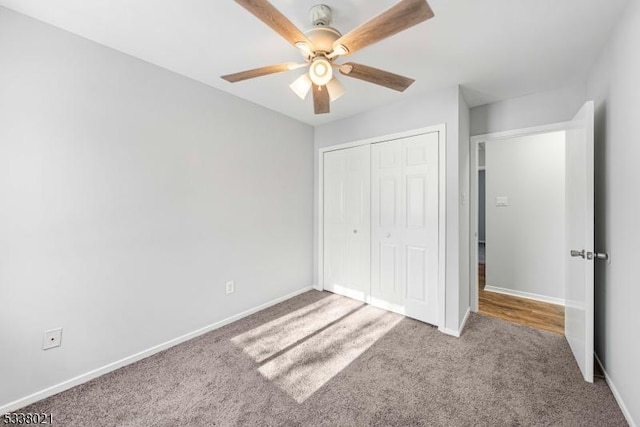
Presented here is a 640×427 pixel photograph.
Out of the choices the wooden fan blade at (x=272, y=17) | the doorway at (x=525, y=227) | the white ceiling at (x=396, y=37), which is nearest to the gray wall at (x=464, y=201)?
the white ceiling at (x=396, y=37)

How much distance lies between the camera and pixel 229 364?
2014mm

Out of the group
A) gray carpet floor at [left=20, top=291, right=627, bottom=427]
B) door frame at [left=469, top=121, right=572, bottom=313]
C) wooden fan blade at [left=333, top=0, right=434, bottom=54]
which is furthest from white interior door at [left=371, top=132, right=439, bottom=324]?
wooden fan blade at [left=333, top=0, right=434, bottom=54]

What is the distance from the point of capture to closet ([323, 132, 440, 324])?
2643 mm

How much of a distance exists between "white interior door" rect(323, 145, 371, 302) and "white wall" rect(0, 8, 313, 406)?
1.02 metres

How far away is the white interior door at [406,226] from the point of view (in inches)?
103

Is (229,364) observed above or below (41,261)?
below

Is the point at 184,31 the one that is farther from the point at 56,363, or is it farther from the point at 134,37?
the point at 56,363

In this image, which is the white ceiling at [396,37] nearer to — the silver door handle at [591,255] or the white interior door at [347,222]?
the white interior door at [347,222]

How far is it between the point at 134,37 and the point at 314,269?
3.00 m

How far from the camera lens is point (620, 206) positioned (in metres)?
1.58

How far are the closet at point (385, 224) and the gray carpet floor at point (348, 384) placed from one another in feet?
1.55

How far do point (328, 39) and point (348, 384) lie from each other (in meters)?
2.19

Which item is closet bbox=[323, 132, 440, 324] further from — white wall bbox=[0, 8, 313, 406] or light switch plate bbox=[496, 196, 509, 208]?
light switch plate bbox=[496, 196, 509, 208]

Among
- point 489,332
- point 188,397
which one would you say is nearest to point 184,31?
point 188,397
